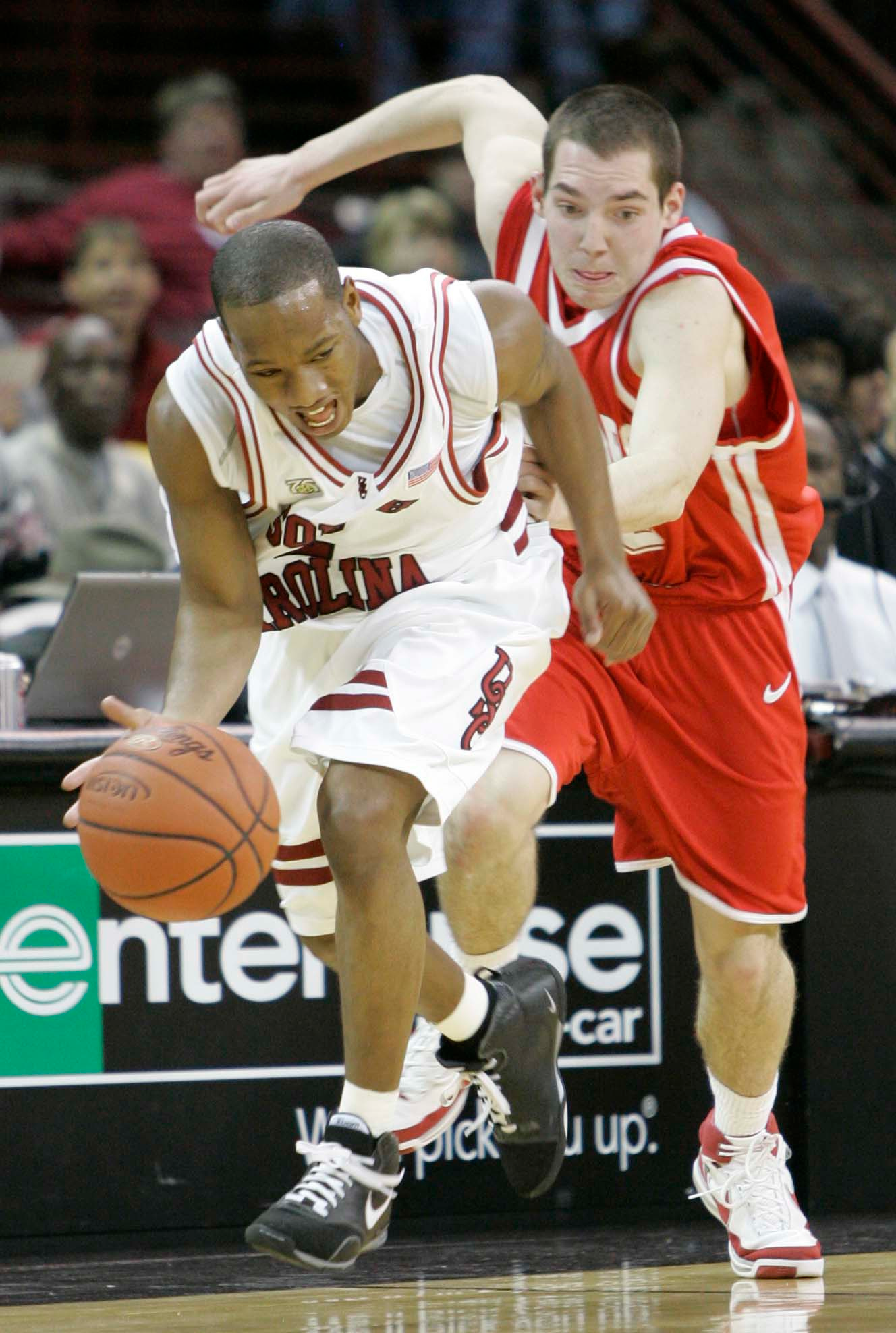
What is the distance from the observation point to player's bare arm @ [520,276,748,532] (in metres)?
A: 3.32

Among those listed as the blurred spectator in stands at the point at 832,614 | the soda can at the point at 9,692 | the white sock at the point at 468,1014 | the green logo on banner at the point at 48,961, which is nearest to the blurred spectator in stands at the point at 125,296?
the blurred spectator in stands at the point at 832,614

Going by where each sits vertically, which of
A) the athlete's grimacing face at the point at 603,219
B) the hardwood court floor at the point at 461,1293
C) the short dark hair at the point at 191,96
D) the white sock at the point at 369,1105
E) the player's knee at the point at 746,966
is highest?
the short dark hair at the point at 191,96

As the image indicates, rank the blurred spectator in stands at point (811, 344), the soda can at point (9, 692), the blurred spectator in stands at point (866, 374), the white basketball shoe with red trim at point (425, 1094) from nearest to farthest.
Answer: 1. the white basketball shoe with red trim at point (425, 1094)
2. the soda can at point (9, 692)
3. the blurred spectator in stands at point (811, 344)
4. the blurred spectator in stands at point (866, 374)

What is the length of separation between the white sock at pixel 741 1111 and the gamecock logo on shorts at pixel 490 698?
3.35 feet

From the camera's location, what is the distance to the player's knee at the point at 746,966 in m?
3.59

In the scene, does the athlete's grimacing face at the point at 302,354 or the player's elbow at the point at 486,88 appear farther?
the player's elbow at the point at 486,88

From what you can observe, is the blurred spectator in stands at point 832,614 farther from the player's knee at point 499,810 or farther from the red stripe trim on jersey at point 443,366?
the red stripe trim on jersey at point 443,366

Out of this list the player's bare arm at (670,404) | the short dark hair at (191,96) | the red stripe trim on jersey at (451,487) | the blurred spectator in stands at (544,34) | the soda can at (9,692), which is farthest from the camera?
the blurred spectator in stands at (544,34)

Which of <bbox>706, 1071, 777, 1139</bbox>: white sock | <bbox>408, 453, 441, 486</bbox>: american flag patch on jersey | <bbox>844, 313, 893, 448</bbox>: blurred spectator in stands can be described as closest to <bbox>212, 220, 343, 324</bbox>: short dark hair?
<bbox>408, 453, 441, 486</bbox>: american flag patch on jersey

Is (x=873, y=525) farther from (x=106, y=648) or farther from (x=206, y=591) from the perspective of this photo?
(x=206, y=591)

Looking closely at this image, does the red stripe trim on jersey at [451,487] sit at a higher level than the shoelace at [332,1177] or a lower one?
higher

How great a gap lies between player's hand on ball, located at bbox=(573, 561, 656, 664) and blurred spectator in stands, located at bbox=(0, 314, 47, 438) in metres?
4.17

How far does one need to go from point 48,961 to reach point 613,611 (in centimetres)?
140

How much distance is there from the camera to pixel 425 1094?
3465 mm
